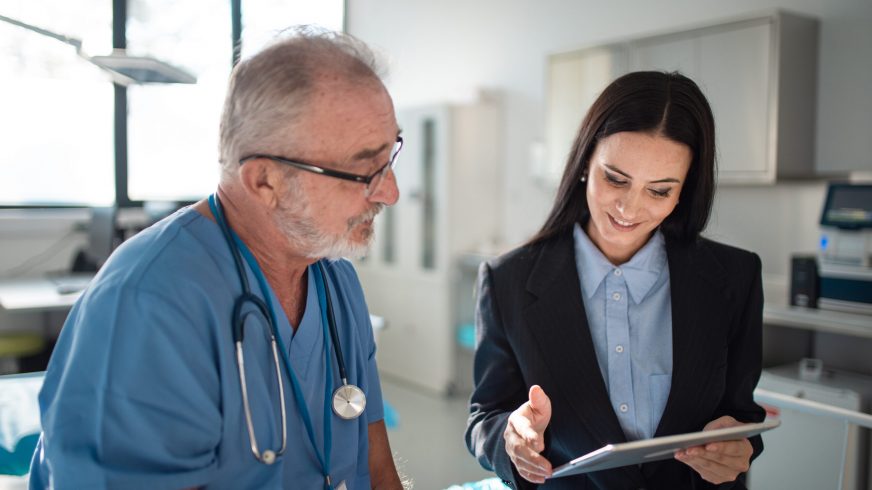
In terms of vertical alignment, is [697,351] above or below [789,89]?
below

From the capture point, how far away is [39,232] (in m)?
4.27

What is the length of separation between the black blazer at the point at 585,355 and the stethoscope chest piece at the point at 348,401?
0.96ft

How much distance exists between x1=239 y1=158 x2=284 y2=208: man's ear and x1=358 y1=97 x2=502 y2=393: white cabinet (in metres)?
3.37

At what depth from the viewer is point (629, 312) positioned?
1.36 m

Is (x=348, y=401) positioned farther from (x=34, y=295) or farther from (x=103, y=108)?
(x=103, y=108)

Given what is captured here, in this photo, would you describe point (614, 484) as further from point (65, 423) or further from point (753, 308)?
point (65, 423)

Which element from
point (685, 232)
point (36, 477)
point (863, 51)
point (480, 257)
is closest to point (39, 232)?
point (480, 257)

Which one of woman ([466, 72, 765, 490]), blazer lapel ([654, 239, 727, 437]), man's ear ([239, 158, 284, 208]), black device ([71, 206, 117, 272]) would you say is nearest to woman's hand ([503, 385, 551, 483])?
woman ([466, 72, 765, 490])

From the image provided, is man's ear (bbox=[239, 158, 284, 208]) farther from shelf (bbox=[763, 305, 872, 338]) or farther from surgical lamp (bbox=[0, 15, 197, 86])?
shelf (bbox=[763, 305, 872, 338])

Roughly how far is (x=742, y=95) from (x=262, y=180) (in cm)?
252

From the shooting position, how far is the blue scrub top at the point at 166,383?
34.1 inches

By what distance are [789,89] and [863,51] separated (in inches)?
14.2

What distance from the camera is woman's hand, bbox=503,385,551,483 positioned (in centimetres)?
114

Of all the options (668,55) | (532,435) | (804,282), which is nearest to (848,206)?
(804,282)
